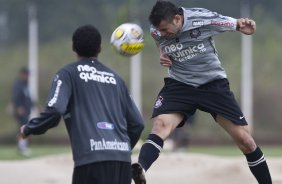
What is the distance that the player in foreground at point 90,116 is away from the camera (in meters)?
7.64

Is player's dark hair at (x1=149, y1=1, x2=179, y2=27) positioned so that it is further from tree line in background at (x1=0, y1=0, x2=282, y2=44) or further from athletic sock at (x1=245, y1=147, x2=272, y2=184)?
tree line in background at (x1=0, y1=0, x2=282, y2=44)

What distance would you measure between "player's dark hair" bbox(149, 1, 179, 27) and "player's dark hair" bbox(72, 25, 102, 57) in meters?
1.86

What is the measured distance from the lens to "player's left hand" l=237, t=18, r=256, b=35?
9992 mm

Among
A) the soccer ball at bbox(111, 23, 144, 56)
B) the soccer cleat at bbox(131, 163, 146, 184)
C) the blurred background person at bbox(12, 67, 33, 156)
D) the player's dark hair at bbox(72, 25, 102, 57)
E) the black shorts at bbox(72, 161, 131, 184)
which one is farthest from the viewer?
the blurred background person at bbox(12, 67, 33, 156)

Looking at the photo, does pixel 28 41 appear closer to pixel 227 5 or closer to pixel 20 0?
pixel 20 0

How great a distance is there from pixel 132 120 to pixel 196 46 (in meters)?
2.19

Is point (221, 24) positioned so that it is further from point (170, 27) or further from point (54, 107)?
point (54, 107)

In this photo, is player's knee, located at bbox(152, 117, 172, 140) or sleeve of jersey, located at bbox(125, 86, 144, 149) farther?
player's knee, located at bbox(152, 117, 172, 140)

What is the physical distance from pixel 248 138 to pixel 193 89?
77 centimetres

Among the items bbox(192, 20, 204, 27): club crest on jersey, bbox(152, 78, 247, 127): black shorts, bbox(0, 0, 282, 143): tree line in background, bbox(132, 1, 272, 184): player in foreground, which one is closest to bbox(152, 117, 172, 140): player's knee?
bbox(132, 1, 272, 184): player in foreground

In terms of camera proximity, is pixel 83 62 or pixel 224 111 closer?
pixel 83 62

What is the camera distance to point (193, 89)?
10062mm

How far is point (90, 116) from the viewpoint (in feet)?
25.4

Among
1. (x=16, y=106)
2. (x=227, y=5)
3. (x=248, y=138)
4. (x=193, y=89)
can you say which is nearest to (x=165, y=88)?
(x=193, y=89)
